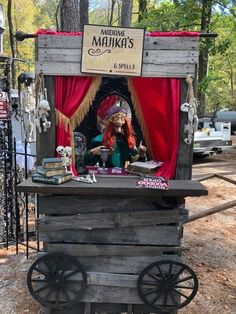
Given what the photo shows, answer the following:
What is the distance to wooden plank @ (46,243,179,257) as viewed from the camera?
3.81 metres

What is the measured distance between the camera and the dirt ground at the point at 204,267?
433 centimetres

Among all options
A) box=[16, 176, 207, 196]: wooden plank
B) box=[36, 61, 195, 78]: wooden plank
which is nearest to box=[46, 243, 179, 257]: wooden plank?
box=[16, 176, 207, 196]: wooden plank

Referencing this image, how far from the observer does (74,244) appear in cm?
384

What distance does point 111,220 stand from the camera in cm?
376

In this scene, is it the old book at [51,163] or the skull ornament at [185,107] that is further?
the skull ornament at [185,107]

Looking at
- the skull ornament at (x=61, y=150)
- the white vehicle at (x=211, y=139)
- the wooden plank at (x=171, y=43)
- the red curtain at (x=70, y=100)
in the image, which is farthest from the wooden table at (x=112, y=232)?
the white vehicle at (x=211, y=139)

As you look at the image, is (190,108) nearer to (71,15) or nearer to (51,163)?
(51,163)

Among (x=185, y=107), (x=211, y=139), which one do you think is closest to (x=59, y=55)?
(x=185, y=107)

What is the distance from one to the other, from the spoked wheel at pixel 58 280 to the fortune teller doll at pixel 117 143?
1.12m

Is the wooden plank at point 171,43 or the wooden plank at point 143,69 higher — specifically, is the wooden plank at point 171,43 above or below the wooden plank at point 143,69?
above

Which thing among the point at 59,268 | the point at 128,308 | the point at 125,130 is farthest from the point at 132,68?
the point at 128,308

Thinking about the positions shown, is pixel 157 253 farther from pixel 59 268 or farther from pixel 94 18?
pixel 94 18

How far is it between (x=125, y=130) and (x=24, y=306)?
2225 millimetres

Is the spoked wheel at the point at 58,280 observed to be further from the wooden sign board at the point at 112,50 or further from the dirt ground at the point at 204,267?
the wooden sign board at the point at 112,50
